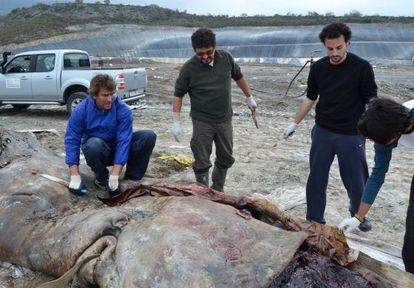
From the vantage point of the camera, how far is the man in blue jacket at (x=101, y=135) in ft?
13.7

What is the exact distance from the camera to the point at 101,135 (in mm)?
4516

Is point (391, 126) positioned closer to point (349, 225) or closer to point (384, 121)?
point (384, 121)

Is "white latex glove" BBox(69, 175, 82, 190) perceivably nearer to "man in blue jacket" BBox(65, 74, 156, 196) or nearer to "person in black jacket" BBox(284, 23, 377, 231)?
"man in blue jacket" BBox(65, 74, 156, 196)

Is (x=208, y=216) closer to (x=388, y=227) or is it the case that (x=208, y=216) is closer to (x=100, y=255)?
(x=100, y=255)

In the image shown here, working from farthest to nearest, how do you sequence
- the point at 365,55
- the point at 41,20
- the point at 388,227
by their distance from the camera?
1. the point at 41,20
2. the point at 365,55
3. the point at 388,227

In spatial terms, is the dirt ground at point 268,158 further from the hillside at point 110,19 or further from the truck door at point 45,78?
the hillside at point 110,19

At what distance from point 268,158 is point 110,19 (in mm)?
44606

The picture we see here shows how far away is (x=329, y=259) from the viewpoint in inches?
98.2

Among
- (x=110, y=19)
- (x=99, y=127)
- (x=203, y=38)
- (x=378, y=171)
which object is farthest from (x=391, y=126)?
(x=110, y=19)

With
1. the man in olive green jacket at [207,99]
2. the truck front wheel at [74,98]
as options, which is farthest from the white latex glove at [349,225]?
the truck front wheel at [74,98]

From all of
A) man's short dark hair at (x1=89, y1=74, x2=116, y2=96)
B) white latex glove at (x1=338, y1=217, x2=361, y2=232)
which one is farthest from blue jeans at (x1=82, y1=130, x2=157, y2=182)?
white latex glove at (x1=338, y1=217, x2=361, y2=232)

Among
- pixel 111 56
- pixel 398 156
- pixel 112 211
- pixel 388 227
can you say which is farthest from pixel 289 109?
pixel 111 56

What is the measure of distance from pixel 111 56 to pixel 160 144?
2580cm

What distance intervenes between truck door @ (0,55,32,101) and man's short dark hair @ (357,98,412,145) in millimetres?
10435
